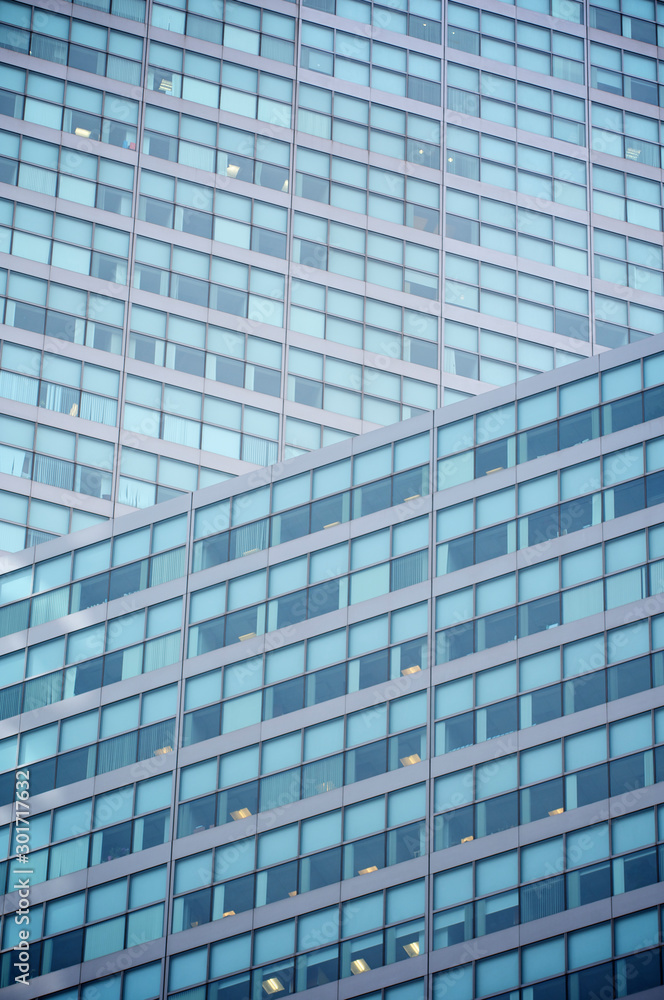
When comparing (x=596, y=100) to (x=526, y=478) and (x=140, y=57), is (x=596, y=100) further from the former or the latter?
(x=526, y=478)

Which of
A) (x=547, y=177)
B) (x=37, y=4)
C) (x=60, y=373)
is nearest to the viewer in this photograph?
(x=60, y=373)

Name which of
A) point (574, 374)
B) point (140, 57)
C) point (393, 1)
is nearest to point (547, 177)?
point (393, 1)

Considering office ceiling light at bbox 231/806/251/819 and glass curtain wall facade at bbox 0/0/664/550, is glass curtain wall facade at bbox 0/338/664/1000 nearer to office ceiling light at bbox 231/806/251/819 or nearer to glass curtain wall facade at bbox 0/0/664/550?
office ceiling light at bbox 231/806/251/819

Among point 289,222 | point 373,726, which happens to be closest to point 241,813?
point 373,726

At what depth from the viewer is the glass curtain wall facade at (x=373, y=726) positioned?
56969mm

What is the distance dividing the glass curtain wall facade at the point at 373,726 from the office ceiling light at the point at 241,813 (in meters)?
0.09

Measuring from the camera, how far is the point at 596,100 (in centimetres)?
10044

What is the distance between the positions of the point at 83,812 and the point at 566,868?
18.0 metres

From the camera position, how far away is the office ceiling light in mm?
61969

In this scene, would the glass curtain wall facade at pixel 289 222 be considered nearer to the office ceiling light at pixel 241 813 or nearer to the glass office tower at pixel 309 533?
the glass office tower at pixel 309 533

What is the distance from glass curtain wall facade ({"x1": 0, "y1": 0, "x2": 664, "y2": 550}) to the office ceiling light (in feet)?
69.3

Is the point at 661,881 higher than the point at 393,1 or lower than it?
lower

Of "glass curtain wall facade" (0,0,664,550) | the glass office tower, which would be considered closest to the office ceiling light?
the glass office tower

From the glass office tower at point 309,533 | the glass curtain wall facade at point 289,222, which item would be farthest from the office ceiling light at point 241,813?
the glass curtain wall facade at point 289,222
